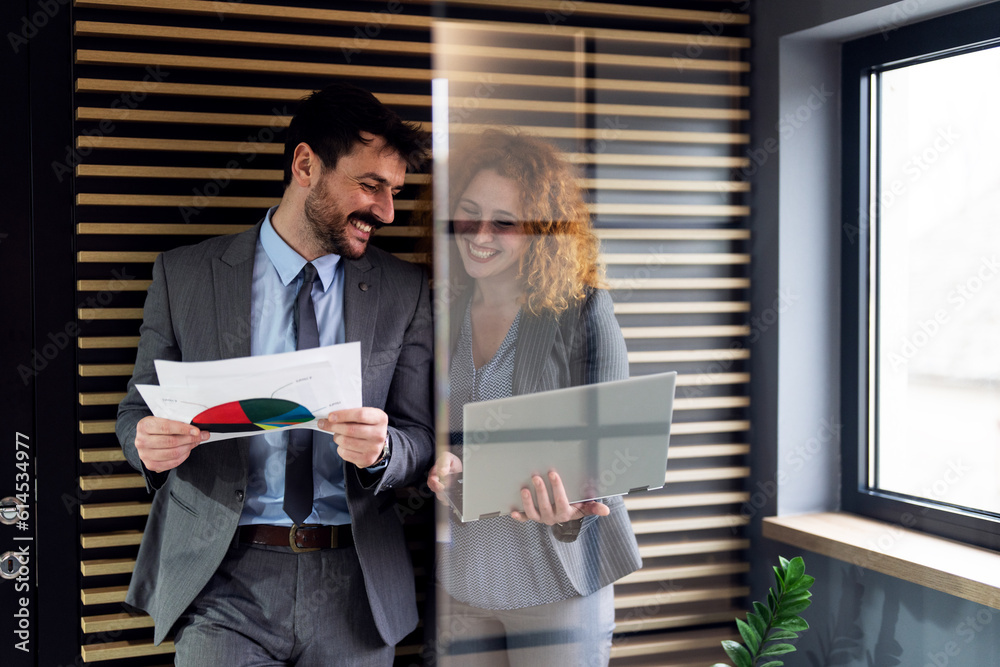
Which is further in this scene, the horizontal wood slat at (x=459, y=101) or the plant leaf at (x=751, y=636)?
the plant leaf at (x=751, y=636)

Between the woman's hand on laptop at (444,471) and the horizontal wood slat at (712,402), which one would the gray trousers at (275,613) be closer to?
the woman's hand on laptop at (444,471)

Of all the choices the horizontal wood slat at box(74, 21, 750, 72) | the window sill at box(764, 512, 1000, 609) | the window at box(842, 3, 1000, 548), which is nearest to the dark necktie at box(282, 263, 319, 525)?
the horizontal wood slat at box(74, 21, 750, 72)

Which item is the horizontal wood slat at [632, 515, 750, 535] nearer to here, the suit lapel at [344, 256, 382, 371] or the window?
the window

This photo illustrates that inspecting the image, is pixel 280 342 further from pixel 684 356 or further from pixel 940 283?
pixel 940 283

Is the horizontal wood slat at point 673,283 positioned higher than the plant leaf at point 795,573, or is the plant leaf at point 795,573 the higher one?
the horizontal wood slat at point 673,283

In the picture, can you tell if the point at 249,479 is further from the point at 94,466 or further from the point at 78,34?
the point at 78,34

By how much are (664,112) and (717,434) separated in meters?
1.01

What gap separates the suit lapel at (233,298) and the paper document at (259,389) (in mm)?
294

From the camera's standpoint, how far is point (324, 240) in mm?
2027

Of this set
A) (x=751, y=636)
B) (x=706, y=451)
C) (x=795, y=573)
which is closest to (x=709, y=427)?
(x=706, y=451)

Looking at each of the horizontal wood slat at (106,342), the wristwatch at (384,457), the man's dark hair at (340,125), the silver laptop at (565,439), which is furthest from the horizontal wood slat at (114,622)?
the man's dark hair at (340,125)

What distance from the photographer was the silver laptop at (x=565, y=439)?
6.08 feet
